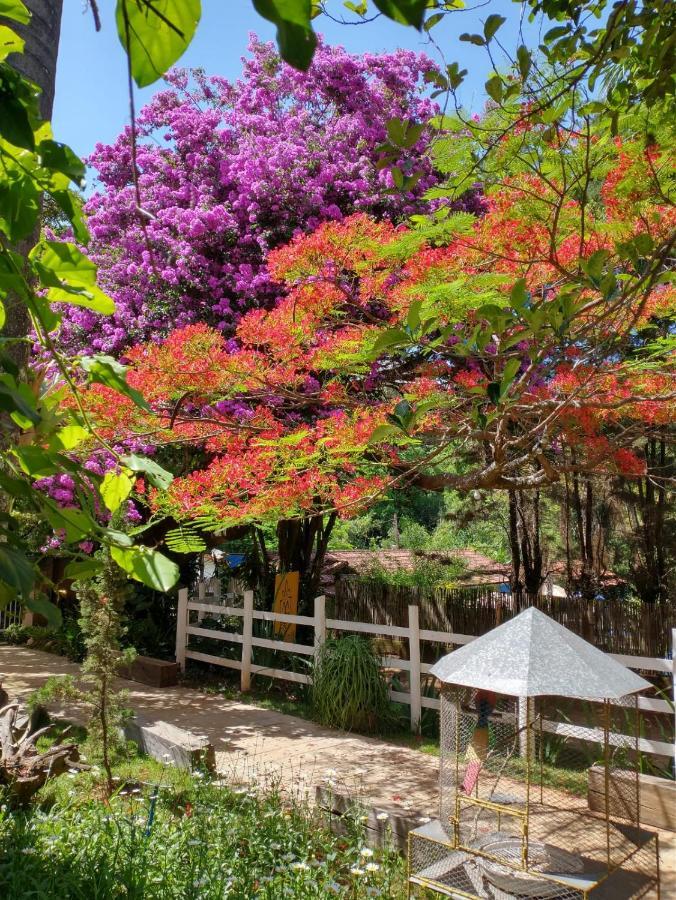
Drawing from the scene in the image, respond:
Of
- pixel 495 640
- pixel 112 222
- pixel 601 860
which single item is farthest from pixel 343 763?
pixel 112 222

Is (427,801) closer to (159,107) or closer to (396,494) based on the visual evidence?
(159,107)

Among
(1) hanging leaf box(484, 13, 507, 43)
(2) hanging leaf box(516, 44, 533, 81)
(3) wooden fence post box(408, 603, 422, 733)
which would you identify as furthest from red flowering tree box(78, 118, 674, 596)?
(1) hanging leaf box(484, 13, 507, 43)

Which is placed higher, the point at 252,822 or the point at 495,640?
the point at 495,640

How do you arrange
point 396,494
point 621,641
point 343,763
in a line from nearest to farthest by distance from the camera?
point 343,763
point 621,641
point 396,494

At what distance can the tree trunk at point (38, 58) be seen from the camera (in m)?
2.49

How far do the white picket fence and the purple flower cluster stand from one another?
3.64 m

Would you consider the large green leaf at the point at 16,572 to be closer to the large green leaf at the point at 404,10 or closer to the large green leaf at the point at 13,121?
the large green leaf at the point at 13,121

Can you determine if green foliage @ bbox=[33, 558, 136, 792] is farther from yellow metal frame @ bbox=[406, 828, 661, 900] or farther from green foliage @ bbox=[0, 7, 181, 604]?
green foliage @ bbox=[0, 7, 181, 604]

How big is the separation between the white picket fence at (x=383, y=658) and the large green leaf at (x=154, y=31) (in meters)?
5.55

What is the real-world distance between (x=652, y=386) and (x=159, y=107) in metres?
8.35

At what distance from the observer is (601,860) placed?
399cm

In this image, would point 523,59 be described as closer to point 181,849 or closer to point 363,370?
point 181,849

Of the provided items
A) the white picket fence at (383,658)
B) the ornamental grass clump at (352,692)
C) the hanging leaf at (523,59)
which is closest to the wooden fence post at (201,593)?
the white picket fence at (383,658)

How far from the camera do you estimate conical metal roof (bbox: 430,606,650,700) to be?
343 centimetres
